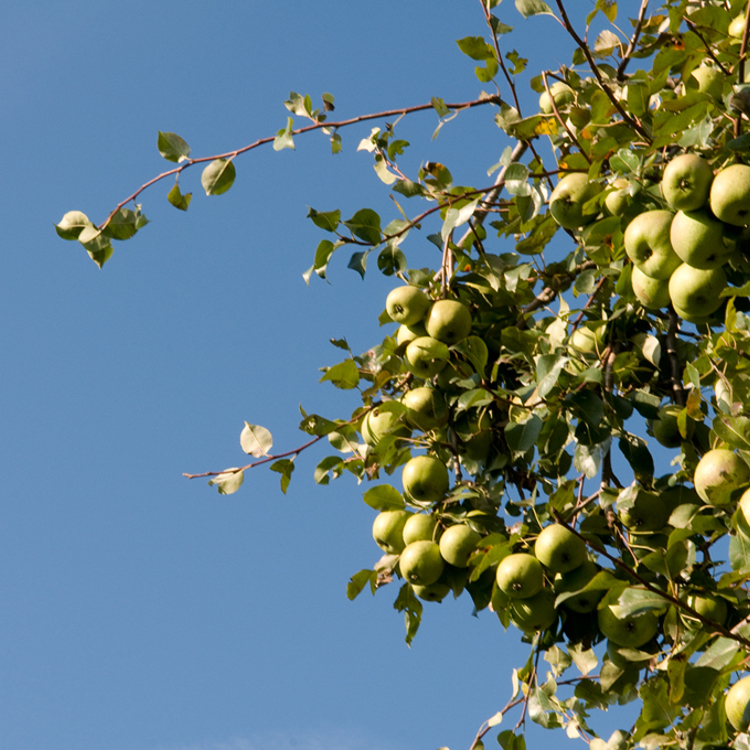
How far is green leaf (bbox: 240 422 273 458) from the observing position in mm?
3062

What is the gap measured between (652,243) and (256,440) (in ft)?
Result: 4.81

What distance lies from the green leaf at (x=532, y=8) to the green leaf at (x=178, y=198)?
130 centimetres

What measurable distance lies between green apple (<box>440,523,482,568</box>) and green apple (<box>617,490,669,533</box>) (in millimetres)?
449

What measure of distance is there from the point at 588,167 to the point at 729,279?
0.52m

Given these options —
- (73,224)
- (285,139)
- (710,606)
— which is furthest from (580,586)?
(73,224)

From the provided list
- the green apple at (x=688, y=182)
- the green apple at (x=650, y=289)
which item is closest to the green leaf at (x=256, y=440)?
the green apple at (x=650, y=289)

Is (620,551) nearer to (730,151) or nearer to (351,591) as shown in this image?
(351,591)

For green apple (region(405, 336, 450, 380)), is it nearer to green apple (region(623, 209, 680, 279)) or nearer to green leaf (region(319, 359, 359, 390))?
green leaf (region(319, 359, 359, 390))

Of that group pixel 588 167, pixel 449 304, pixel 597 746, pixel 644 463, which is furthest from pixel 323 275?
pixel 597 746

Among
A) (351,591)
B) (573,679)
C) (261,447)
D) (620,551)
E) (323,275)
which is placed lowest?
(573,679)

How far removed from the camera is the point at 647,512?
2643 millimetres

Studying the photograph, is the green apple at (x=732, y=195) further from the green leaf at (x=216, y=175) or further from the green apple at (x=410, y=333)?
the green leaf at (x=216, y=175)

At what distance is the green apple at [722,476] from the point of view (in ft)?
7.23

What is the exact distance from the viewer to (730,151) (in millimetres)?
2293
